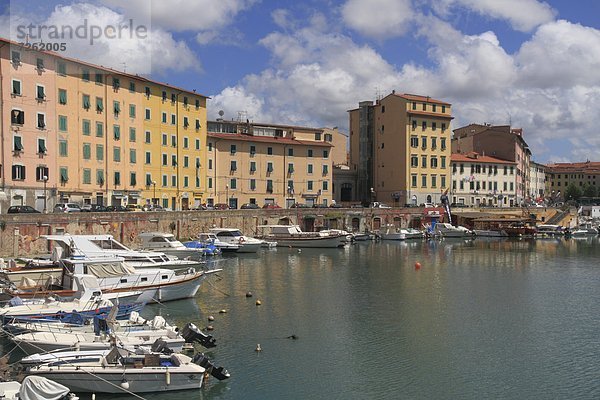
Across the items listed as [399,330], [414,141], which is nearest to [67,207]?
[399,330]

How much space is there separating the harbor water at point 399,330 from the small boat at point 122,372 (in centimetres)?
49

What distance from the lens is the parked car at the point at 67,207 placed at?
199ft

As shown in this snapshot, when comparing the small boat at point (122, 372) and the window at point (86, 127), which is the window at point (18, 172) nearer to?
the window at point (86, 127)

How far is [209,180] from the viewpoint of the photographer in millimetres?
88750

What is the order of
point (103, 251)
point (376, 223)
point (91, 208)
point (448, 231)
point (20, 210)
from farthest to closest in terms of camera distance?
1. point (376, 223)
2. point (448, 231)
3. point (91, 208)
4. point (20, 210)
5. point (103, 251)

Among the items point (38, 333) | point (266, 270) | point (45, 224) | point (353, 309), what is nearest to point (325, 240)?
point (266, 270)

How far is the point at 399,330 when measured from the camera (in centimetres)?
3175

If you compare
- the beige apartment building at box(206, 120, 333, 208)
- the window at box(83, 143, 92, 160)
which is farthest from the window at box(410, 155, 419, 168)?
the window at box(83, 143, 92, 160)

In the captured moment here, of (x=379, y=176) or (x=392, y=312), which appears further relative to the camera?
(x=379, y=176)

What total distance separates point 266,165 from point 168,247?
38.1 metres

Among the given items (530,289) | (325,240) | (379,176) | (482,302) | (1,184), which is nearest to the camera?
(482,302)

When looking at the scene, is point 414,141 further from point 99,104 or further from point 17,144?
point 17,144

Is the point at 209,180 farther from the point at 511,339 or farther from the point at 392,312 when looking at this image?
the point at 511,339

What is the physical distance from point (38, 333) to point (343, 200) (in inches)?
3564
